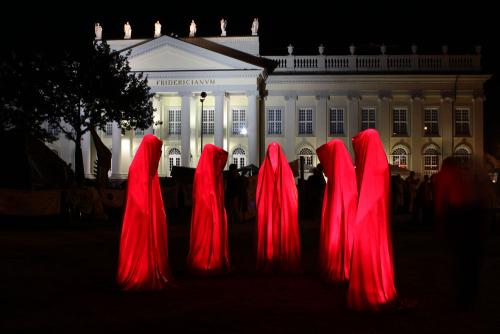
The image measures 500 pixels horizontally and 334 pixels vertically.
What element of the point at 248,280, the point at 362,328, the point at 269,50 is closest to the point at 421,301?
the point at 362,328

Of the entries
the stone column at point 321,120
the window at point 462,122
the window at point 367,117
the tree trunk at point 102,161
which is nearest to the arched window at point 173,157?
the stone column at point 321,120

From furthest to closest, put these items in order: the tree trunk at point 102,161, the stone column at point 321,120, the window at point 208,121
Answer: the stone column at point 321,120
the window at point 208,121
the tree trunk at point 102,161

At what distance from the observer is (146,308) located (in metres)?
7.80

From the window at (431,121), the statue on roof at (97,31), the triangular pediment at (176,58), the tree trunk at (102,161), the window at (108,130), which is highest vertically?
the statue on roof at (97,31)

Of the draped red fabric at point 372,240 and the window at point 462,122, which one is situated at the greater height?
the window at point 462,122

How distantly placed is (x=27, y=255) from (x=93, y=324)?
276 inches

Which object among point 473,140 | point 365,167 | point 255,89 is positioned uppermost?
point 255,89

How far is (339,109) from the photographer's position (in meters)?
51.1

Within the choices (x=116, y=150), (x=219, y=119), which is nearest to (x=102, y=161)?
(x=219, y=119)

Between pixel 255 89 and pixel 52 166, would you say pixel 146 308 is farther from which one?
pixel 255 89

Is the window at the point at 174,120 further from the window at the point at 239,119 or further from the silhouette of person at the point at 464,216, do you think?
the silhouette of person at the point at 464,216

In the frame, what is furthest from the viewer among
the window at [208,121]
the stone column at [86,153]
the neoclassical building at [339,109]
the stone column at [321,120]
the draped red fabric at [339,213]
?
the stone column at [321,120]

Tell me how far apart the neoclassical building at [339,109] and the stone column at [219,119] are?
1.85 meters

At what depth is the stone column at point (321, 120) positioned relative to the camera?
50500 millimetres
